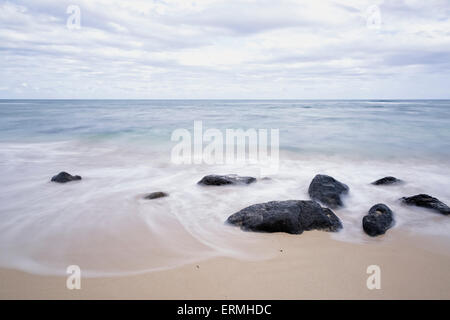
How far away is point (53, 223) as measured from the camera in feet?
16.0

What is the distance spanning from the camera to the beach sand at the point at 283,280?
126 inches

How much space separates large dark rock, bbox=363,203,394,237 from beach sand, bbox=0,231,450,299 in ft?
1.45

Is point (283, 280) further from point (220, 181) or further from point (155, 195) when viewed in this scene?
point (220, 181)

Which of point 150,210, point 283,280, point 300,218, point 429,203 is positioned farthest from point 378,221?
point 150,210

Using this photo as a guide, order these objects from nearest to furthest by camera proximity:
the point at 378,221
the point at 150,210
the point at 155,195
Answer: the point at 378,221 < the point at 150,210 < the point at 155,195

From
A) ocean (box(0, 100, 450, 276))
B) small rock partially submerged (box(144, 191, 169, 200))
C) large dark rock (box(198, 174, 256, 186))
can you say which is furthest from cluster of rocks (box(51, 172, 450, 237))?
large dark rock (box(198, 174, 256, 186))

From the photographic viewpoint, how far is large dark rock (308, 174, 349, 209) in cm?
574

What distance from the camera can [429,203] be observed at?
18.2ft

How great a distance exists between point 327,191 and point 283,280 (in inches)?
120

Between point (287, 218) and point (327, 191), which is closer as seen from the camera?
point (287, 218)

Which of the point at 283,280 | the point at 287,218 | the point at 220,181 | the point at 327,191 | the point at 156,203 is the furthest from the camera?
the point at 220,181
